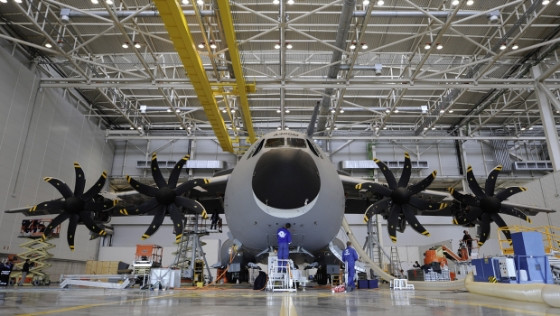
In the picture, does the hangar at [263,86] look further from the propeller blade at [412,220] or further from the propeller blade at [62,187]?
the propeller blade at [62,187]

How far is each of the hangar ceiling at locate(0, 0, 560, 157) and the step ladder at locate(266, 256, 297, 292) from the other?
9.88 meters

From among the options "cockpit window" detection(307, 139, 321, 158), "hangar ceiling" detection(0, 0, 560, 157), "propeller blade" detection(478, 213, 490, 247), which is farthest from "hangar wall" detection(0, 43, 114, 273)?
"propeller blade" detection(478, 213, 490, 247)

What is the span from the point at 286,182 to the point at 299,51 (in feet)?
51.8

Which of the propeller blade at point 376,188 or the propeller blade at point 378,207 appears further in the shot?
the propeller blade at point 376,188

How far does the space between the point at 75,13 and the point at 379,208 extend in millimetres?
17388

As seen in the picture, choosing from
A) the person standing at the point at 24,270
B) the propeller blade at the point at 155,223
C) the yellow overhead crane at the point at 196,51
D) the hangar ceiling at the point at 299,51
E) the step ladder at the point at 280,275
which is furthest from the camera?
the person standing at the point at 24,270

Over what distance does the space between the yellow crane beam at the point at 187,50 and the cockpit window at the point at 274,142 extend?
22.6ft

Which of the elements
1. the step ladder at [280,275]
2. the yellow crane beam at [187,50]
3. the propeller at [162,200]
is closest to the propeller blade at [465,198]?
the step ladder at [280,275]

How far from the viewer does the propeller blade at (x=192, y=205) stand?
35.5 ft

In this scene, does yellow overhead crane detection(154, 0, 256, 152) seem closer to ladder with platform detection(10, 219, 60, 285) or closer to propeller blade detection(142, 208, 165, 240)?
propeller blade detection(142, 208, 165, 240)

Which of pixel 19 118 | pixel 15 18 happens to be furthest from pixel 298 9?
pixel 19 118

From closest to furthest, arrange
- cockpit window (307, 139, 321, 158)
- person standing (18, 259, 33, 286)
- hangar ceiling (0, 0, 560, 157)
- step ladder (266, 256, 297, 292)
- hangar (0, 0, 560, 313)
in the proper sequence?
step ladder (266, 256, 297, 292)
cockpit window (307, 139, 321, 158)
hangar ceiling (0, 0, 560, 157)
hangar (0, 0, 560, 313)
person standing (18, 259, 33, 286)

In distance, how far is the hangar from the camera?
17.3m

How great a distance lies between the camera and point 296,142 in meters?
9.79
